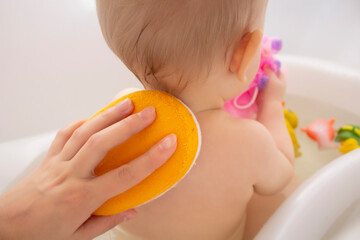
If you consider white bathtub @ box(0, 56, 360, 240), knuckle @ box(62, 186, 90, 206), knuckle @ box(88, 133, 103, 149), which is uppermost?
knuckle @ box(88, 133, 103, 149)

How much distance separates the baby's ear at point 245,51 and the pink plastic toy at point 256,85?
299 millimetres

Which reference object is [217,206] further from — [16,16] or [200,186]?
[16,16]

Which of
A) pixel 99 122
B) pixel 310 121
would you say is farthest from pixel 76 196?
pixel 310 121

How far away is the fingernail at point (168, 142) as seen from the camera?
0.54 meters

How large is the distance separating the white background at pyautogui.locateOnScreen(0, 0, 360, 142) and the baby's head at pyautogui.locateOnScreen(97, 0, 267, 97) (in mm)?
831

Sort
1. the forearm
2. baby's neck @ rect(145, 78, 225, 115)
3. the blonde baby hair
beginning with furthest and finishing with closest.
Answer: the forearm
baby's neck @ rect(145, 78, 225, 115)
the blonde baby hair

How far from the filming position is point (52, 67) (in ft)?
4.39

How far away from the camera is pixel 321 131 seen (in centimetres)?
118

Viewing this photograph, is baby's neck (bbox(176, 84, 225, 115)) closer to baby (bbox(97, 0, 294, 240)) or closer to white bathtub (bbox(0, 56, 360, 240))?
baby (bbox(97, 0, 294, 240))

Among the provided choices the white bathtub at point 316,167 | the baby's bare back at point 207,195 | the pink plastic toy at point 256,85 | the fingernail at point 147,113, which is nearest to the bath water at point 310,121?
the white bathtub at point 316,167

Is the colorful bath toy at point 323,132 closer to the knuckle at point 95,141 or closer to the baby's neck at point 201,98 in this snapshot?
the baby's neck at point 201,98

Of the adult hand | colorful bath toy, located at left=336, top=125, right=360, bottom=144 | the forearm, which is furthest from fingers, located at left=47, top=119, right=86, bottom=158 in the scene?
colorful bath toy, located at left=336, top=125, right=360, bottom=144

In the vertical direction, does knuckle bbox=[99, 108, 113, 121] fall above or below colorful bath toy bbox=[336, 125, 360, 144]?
above

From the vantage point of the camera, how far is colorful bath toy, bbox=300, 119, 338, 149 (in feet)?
3.85
